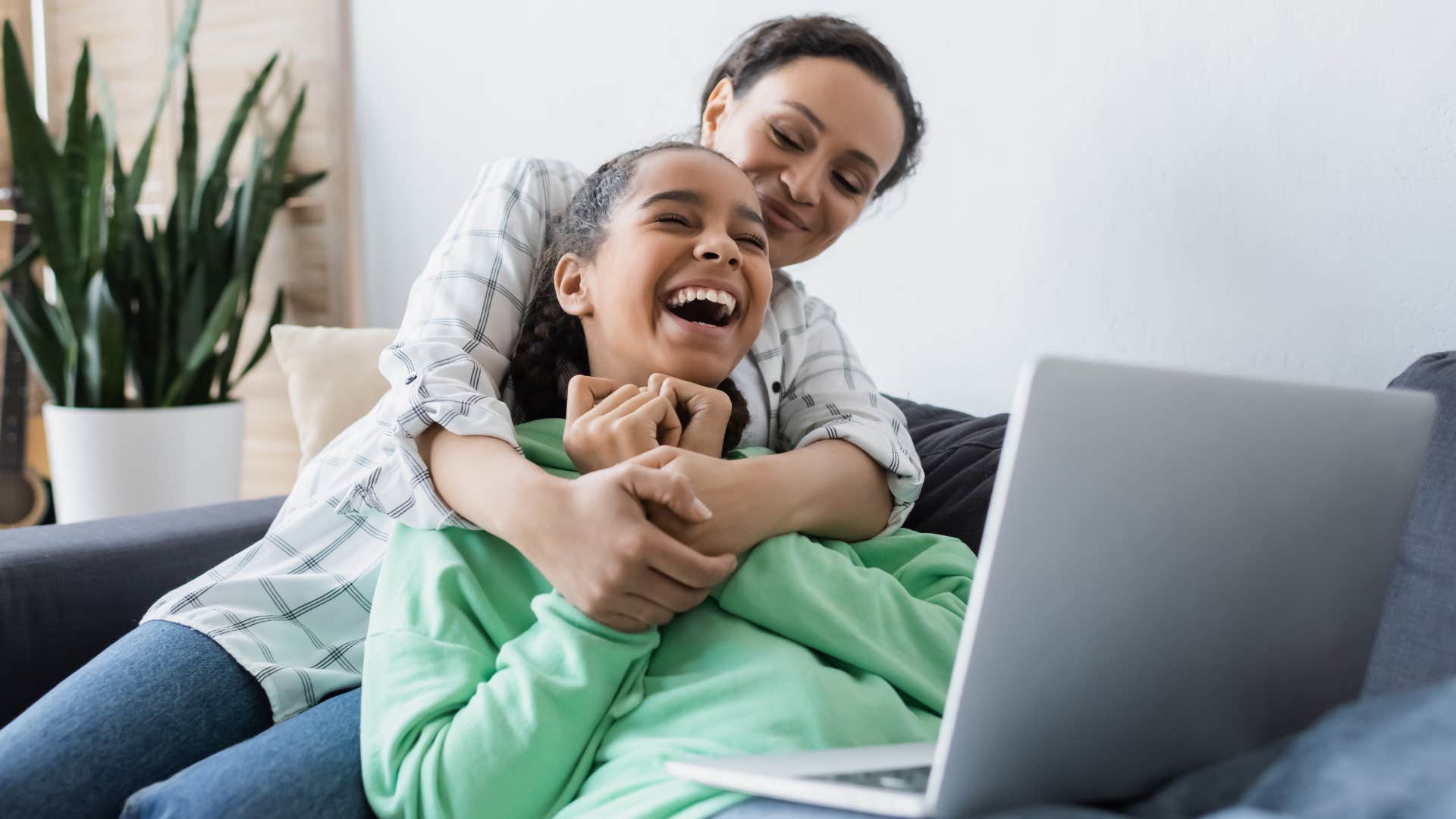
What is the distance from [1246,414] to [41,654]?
1.33 m

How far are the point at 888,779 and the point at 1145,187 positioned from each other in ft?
3.55

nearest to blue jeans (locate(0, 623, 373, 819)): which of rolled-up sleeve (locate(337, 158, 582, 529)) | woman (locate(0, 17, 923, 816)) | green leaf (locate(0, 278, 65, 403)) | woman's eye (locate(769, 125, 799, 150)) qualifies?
woman (locate(0, 17, 923, 816))

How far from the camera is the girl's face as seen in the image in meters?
1.12

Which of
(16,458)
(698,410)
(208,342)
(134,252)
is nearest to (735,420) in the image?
(698,410)

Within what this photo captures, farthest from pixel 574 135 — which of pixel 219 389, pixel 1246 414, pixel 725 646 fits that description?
pixel 1246 414

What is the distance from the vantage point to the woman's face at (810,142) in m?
1.39

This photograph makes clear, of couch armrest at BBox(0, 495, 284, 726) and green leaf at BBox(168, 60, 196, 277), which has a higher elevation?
green leaf at BBox(168, 60, 196, 277)

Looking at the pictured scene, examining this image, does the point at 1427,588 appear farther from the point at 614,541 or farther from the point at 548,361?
the point at 548,361

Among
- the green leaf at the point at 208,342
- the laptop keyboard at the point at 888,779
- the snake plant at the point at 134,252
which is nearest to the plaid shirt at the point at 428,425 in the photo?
the laptop keyboard at the point at 888,779

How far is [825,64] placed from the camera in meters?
1.40

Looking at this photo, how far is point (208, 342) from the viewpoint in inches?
103

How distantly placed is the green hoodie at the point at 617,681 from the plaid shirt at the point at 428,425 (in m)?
0.12

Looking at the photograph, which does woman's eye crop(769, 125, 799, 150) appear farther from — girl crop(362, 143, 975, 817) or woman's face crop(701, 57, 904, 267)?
girl crop(362, 143, 975, 817)

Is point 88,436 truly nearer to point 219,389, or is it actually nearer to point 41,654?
point 219,389
